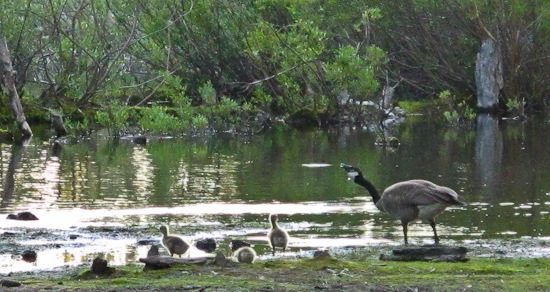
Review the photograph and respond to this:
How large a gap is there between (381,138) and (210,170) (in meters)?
12.5

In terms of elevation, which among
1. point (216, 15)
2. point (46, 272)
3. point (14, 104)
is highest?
point (216, 15)

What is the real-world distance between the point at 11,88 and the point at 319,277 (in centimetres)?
2859

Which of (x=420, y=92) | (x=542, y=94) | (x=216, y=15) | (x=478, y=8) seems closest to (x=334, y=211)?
(x=216, y=15)

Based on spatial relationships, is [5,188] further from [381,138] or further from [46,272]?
[381,138]

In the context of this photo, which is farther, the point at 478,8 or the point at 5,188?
the point at 478,8

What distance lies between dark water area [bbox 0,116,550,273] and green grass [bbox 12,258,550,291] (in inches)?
79.2

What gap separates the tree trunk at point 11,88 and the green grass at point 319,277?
26.3 m

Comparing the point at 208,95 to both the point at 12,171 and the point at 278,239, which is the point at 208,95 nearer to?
the point at 12,171

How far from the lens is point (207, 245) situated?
15.7 meters

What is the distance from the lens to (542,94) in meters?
64.5

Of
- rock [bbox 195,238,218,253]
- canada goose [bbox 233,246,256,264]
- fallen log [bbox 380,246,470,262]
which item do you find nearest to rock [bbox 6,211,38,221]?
rock [bbox 195,238,218,253]

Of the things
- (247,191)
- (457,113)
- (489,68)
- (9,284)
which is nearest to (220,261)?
(9,284)

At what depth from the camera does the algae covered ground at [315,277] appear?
36.2ft

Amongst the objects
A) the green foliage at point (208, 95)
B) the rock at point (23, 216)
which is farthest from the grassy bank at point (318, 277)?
the green foliage at point (208, 95)
